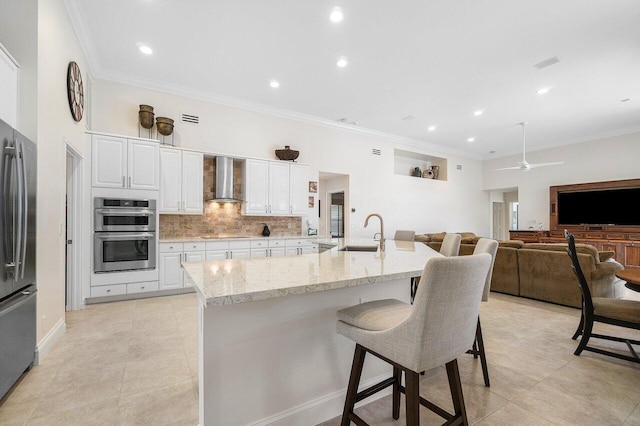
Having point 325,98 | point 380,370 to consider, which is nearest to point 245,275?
point 380,370

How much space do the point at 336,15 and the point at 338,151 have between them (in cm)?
366

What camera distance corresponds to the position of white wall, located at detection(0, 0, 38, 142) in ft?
7.77

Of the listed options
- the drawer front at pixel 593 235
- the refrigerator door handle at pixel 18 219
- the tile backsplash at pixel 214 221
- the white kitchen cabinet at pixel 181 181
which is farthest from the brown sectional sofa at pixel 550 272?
the refrigerator door handle at pixel 18 219

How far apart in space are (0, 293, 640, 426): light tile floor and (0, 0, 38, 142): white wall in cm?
190

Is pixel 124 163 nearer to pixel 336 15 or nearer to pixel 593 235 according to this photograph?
pixel 336 15

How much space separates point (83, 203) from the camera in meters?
3.82

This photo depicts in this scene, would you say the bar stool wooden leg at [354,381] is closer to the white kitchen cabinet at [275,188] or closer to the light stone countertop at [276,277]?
the light stone countertop at [276,277]

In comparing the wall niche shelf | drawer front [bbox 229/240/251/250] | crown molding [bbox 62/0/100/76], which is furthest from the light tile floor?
the wall niche shelf

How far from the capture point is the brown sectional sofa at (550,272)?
3.64 meters

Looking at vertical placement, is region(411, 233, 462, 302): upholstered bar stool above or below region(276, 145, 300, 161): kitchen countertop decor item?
below

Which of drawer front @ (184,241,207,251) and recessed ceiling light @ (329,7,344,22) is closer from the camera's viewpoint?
recessed ceiling light @ (329,7,344,22)

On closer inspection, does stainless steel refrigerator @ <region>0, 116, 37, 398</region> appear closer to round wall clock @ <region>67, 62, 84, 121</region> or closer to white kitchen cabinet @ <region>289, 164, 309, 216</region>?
round wall clock @ <region>67, 62, 84, 121</region>

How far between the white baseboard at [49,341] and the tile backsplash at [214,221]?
203 centimetres

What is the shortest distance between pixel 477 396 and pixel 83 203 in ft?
15.5
